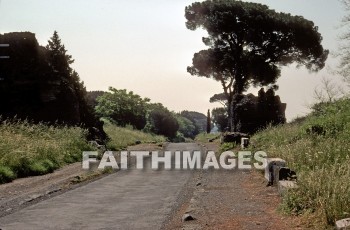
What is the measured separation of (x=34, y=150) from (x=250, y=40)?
87.4ft

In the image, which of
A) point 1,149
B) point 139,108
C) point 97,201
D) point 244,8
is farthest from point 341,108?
point 139,108

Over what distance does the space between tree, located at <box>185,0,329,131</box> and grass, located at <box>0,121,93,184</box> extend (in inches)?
835

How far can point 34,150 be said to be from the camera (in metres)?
15.8

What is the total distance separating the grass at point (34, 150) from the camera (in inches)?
537

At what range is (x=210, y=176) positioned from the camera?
14180 mm

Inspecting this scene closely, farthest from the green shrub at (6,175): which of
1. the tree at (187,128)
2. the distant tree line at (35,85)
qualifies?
the tree at (187,128)

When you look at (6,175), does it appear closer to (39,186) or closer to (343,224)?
(39,186)

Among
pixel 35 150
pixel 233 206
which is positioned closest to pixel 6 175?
pixel 35 150

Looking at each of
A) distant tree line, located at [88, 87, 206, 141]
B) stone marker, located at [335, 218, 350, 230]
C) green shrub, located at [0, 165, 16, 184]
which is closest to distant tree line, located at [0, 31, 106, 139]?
green shrub, located at [0, 165, 16, 184]

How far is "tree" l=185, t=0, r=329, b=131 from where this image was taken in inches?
1462

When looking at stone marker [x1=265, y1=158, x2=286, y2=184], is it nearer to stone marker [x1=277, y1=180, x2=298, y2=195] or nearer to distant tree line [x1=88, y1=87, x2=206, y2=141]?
stone marker [x1=277, y1=180, x2=298, y2=195]

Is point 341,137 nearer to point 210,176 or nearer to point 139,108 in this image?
point 210,176

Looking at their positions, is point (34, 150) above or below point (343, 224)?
above

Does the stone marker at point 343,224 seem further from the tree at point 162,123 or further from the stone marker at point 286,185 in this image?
the tree at point 162,123
